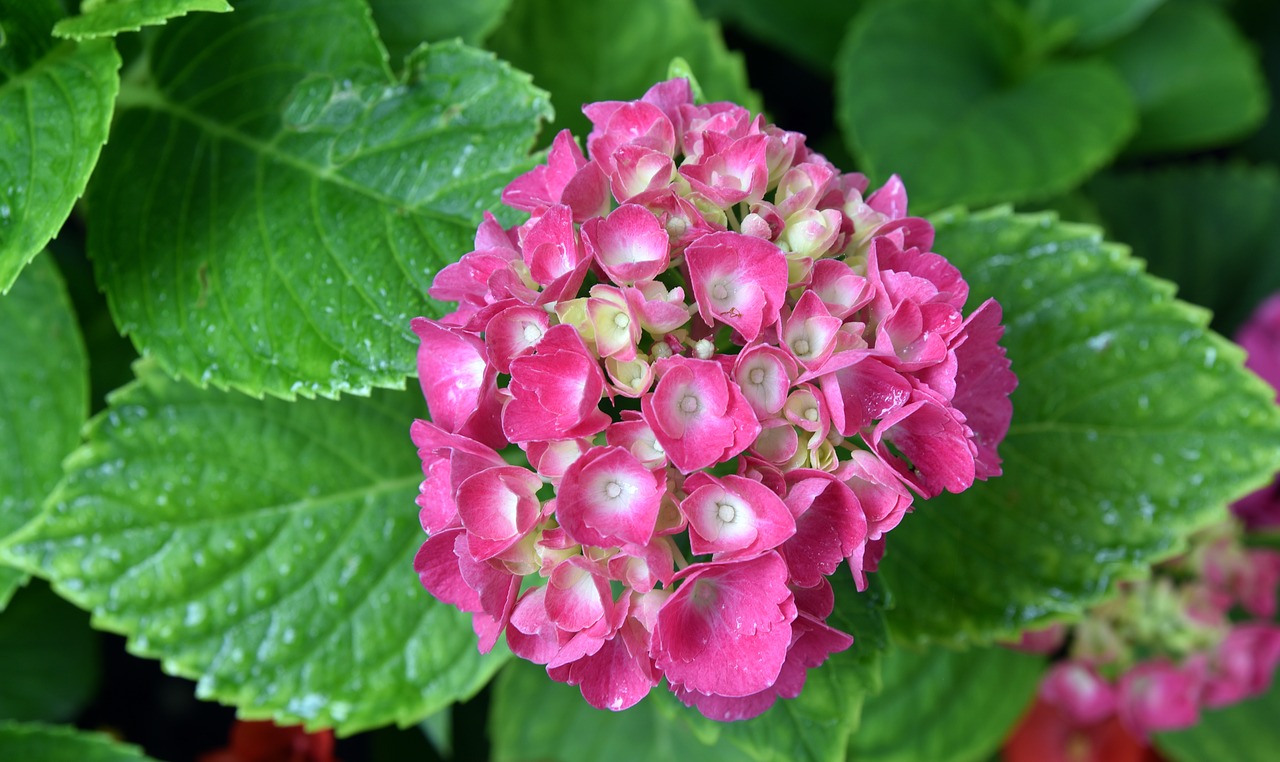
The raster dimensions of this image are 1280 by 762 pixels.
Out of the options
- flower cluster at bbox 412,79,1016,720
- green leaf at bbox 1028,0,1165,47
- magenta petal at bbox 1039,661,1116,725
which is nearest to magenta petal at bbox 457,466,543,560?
flower cluster at bbox 412,79,1016,720

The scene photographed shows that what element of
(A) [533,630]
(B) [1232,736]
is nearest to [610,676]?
(A) [533,630]

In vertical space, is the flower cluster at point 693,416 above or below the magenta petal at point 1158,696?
above

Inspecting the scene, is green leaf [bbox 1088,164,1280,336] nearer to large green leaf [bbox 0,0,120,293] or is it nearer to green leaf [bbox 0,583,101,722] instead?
large green leaf [bbox 0,0,120,293]

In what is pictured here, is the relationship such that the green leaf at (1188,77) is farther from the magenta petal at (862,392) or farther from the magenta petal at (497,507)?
the magenta petal at (497,507)

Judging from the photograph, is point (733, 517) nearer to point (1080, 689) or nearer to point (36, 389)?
point (36, 389)

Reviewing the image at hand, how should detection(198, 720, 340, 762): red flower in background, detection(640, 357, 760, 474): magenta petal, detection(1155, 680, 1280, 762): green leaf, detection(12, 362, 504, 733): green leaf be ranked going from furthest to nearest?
detection(1155, 680, 1280, 762): green leaf < detection(198, 720, 340, 762): red flower in background < detection(12, 362, 504, 733): green leaf < detection(640, 357, 760, 474): magenta petal

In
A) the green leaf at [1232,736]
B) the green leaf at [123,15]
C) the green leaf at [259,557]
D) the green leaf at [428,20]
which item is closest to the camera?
the green leaf at [123,15]

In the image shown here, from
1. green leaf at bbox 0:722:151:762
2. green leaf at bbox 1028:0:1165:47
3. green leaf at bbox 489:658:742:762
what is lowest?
green leaf at bbox 489:658:742:762

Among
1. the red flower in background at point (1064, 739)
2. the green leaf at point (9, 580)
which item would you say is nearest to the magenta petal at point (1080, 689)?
the red flower in background at point (1064, 739)
